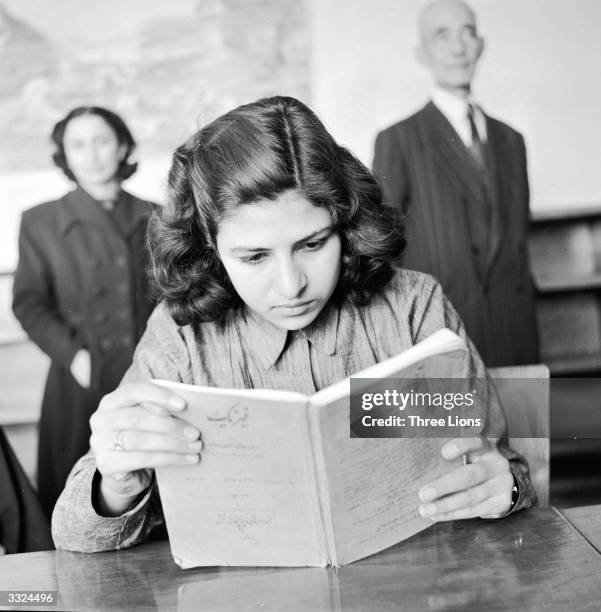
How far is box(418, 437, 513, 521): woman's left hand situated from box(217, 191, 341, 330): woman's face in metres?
0.35

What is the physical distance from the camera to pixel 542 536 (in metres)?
1.15

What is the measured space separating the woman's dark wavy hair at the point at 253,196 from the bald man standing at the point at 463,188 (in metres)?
1.11

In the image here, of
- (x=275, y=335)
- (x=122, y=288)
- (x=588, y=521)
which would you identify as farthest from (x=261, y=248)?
(x=122, y=288)

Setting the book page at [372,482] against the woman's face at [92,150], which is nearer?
the book page at [372,482]

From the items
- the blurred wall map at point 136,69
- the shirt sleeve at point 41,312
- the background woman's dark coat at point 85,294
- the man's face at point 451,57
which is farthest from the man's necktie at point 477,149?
the shirt sleeve at point 41,312

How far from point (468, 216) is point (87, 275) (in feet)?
4.27

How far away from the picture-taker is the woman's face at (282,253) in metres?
1.23

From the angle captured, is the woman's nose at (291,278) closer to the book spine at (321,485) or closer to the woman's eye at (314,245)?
the woman's eye at (314,245)

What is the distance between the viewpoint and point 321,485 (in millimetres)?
1053

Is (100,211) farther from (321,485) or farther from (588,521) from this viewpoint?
(588,521)

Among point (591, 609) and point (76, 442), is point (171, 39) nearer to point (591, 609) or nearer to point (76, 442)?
point (76, 442)

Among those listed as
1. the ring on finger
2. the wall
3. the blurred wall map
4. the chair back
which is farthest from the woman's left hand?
the blurred wall map

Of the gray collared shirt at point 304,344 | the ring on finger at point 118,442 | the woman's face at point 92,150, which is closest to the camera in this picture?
the ring on finger at point 118,442

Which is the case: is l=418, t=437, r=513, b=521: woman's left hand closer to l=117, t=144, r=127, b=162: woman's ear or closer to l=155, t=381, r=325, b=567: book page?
l=155, t=381, r=325, b=567: book page
